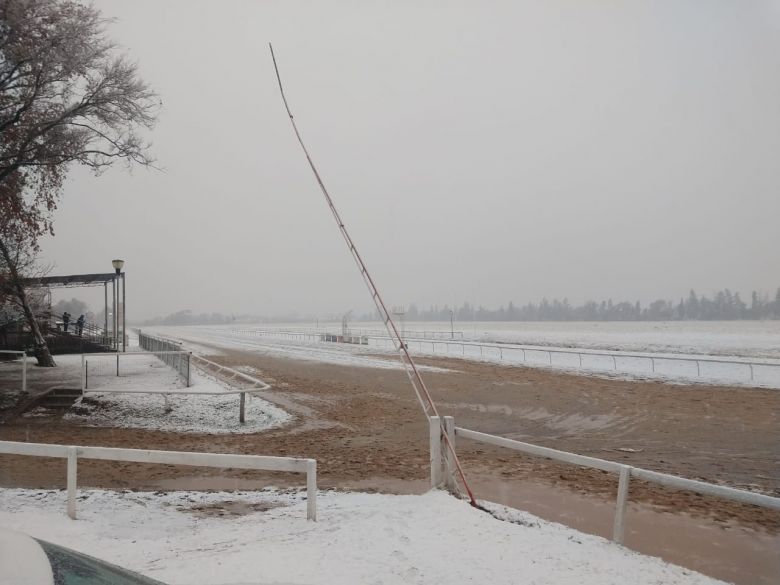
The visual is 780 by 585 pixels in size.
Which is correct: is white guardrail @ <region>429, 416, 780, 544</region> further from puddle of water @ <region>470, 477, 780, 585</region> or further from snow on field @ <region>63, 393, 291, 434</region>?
snow on field @ <region>63, 393, 291, 434</region>

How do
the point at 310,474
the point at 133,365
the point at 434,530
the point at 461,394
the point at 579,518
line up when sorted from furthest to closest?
1. the point at 133,365
2. the point at 461,394
3. the point at 579,518
4. the point at 310,474
5. the point at 434,530

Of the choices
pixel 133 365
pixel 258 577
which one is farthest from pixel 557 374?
pixel 258 577

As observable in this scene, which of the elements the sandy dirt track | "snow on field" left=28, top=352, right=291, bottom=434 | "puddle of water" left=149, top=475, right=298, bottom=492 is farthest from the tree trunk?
"puddle of water" left=149, top=475, right=298, bottom=492

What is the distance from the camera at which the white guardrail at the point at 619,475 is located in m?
4.39

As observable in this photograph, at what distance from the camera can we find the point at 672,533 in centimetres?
584

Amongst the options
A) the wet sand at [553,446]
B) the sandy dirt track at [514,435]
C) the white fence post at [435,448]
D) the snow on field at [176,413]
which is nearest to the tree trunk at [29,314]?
the snow on field at [176,413]

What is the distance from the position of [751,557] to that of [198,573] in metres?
5.24

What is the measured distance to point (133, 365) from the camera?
21.5 m

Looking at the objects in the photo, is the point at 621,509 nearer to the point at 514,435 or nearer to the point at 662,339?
the point at 514,435

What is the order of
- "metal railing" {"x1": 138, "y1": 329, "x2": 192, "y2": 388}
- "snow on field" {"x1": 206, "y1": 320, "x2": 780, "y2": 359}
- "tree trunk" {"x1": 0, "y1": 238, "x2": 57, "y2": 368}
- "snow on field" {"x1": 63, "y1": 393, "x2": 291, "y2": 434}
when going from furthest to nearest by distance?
"snow on field" {"x1": 206, "y1": 320, "x2": 780, "y2": 359} < "tree trunk" {"x1": 0, "y1": 238, "x2": 57, "y2": 368} < "metal railing" {"x1": 138, "y1": 329, "x2": 192, "y2": 388} < "snow on field" {"x1": 63, "y1": 393, "x2": 291, "y2": 434}

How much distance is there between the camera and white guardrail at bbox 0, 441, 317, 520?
18.0 feet

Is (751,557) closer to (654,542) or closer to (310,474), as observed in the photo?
(654,542)

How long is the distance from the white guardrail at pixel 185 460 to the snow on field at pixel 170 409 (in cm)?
622

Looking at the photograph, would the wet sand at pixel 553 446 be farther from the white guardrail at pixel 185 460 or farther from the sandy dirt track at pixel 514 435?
the white guardrail at pixel 185 460
